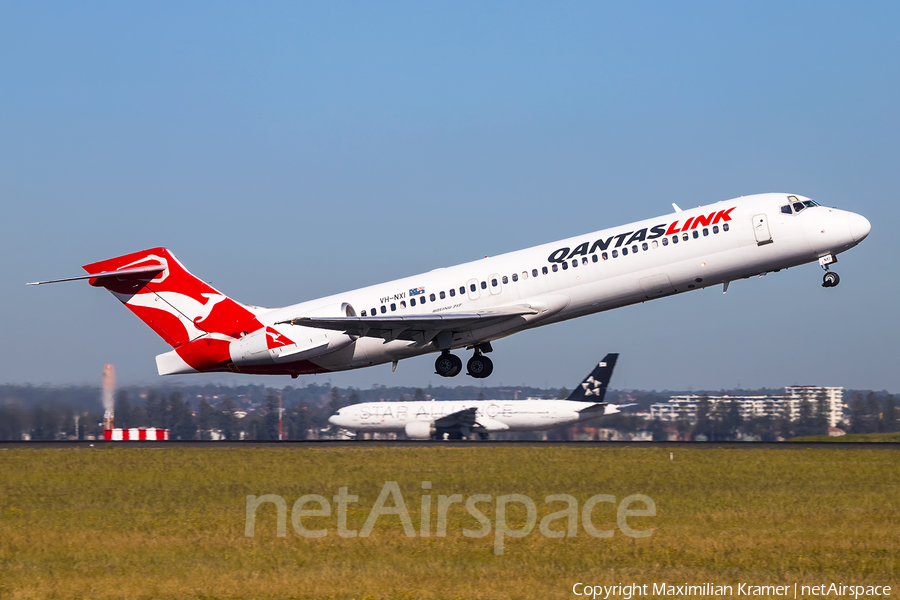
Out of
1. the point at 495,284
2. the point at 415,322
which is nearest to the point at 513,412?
the point at 495,284

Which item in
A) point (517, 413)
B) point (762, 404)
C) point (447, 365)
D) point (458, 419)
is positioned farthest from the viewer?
point (762, 404)

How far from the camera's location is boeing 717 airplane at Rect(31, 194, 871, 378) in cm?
2767

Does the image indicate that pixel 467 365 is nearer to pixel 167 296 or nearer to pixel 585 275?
pixel 585 275

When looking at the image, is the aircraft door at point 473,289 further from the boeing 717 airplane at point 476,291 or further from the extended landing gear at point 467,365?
the extended landing gear at point 467,365

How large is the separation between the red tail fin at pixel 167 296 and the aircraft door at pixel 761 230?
16640mm

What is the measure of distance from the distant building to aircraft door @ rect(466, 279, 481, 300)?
1452 inches

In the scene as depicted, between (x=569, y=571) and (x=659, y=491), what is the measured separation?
376 inches

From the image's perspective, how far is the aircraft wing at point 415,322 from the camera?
2966 cm

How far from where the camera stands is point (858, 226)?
27.2 meters

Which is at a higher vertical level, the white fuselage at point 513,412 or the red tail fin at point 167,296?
the red tail fin at point 167,296

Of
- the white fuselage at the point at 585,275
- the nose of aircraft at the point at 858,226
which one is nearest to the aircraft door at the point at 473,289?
the white fuselage at the point at 585,275

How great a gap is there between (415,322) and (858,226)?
12762 millimetres

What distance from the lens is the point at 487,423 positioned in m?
54.8

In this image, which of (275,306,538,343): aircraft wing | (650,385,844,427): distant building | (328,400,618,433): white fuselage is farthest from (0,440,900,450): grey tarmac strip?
(650,385,844,427): distant building
